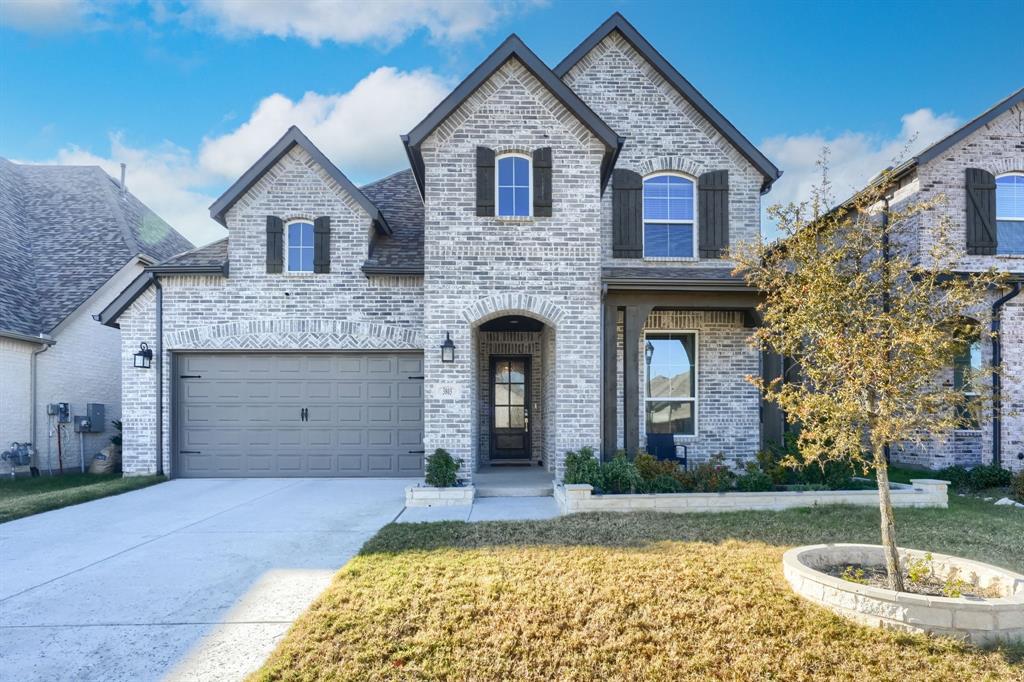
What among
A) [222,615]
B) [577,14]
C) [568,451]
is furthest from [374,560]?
[577,14]

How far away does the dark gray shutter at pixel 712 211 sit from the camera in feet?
34.7

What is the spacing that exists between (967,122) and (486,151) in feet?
31.9

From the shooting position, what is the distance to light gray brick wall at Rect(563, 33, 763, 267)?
1070 cm

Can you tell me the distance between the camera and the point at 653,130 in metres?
10.9

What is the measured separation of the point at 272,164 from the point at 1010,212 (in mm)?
14773

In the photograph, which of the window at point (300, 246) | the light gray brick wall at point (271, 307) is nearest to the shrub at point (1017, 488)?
the light gray brick wall at point (271, 307)

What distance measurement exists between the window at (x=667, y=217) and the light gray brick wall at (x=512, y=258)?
7.09 feet

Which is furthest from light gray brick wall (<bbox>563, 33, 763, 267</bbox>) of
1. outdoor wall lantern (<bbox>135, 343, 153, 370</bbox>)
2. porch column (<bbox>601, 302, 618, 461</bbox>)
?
outdoor wall lantern (<bbox>135, 343, 153, 370</bbox>)

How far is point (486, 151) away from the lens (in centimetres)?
894

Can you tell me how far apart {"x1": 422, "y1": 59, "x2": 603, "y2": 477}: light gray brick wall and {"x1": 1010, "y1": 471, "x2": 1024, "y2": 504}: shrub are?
668 cm

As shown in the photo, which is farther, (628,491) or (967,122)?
(967,122)

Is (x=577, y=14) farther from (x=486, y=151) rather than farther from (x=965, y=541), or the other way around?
(x=965, y=541)

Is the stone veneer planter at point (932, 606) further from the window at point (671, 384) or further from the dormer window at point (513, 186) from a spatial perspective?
the dormer window at point (513, 186)

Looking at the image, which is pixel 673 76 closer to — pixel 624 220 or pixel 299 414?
pixel 624 220
